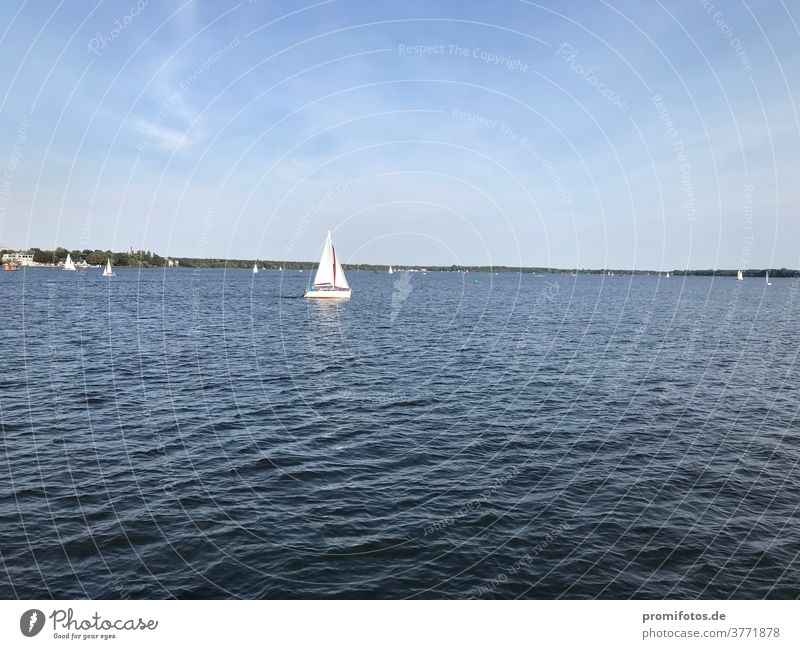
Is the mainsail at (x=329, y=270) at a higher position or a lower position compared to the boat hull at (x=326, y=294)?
higher

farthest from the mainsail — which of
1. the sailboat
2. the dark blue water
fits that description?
the dark blue water

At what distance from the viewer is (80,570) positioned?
17156mm

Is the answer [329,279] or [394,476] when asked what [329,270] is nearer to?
[329,279]

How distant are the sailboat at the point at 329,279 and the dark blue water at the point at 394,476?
2542 inches

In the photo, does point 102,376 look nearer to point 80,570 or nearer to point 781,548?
point 80,570

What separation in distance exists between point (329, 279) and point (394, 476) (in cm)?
10145

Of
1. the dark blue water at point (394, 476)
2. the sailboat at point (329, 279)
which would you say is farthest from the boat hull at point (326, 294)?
the dark blue water at point (394, 476)

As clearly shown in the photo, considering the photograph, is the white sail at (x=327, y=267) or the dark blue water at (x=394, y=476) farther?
the white sail at (x=327, y=267)

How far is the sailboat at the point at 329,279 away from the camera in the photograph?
11781 centimetres

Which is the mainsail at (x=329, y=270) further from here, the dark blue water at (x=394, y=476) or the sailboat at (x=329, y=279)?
the dark blue water at (x=394, y=476)

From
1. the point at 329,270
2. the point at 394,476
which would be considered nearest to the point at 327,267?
the point at 329,270

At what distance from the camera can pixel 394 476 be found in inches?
1000
